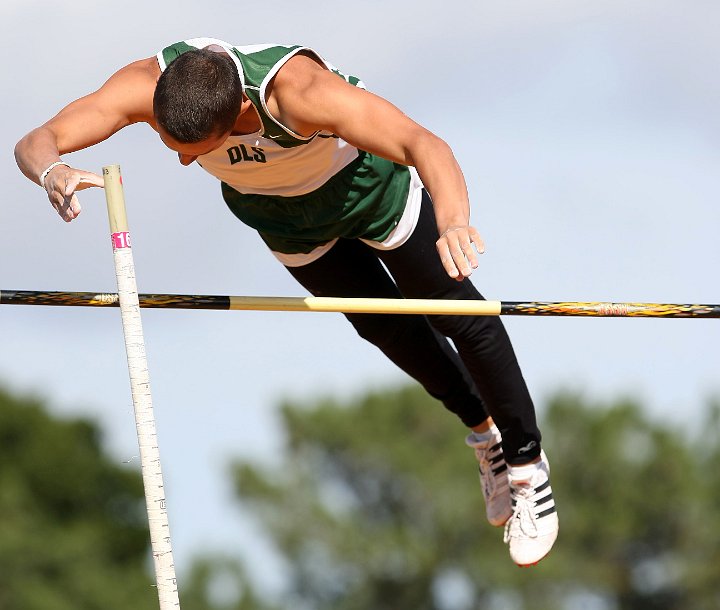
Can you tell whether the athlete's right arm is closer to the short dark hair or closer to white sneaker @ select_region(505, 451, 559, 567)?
the short dark hair

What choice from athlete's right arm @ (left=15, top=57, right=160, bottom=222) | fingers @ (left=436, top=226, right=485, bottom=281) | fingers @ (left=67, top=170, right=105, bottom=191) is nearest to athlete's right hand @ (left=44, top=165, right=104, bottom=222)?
fingers @ (left=67, top=170, right=105, bottom=191)

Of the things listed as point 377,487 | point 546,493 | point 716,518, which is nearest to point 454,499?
point 377,487

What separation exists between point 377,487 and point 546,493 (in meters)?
25.8

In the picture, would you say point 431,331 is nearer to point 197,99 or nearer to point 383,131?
point 383,131

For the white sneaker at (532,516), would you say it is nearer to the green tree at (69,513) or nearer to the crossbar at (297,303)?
the crossbar at (297,303)

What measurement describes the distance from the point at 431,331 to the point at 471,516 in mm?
24748

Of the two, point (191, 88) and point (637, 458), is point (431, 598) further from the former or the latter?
point (191, 88)

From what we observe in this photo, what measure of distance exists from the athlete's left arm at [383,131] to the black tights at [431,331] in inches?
32.6

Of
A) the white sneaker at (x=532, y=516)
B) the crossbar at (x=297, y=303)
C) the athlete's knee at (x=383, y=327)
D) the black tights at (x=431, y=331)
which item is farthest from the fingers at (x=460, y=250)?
the white sneaker at (x=532, y=516)

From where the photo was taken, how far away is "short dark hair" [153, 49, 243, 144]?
18.1 ft

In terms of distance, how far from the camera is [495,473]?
23.0 ft

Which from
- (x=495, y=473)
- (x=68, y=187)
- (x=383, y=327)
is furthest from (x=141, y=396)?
(x=495, y=473)

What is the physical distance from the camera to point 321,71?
5.72 m

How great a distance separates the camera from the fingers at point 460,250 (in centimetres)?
507
